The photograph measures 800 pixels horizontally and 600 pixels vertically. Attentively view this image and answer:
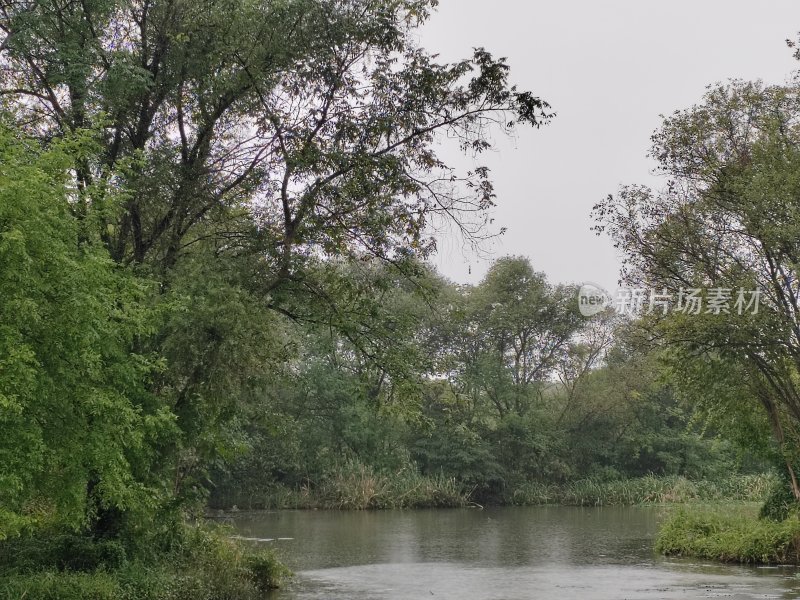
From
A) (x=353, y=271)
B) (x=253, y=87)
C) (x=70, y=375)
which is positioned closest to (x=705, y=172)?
(x=353, y=271)

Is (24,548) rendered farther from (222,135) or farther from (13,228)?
(222,135)

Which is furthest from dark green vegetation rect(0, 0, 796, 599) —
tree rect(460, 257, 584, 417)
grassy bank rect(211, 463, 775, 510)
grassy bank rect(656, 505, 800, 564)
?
tree rect(460, 257, 584, 417)

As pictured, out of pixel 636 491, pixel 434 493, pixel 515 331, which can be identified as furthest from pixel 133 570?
pixel 515 331

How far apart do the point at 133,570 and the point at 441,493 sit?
26332mm

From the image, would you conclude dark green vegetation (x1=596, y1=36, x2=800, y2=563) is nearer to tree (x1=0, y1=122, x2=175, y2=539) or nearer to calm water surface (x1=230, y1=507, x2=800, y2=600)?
calm water surface (x1=230, y1=507, x2=800, y2=600)

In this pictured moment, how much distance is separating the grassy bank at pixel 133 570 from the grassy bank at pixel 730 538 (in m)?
9.46

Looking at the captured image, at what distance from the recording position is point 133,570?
11.7 metres

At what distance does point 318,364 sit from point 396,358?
2362cm

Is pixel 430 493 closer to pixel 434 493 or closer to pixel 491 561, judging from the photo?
pixel 434 493

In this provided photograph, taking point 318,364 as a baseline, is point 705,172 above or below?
above

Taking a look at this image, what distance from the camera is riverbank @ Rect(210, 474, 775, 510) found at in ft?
114

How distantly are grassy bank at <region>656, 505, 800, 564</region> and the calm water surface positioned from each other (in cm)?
67

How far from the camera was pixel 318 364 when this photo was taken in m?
37.5

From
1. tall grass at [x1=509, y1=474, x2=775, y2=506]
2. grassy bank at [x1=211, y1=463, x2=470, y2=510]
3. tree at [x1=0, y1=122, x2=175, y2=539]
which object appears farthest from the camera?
tall grass at [x1=509, y1=474, x2=775, y2=506]
